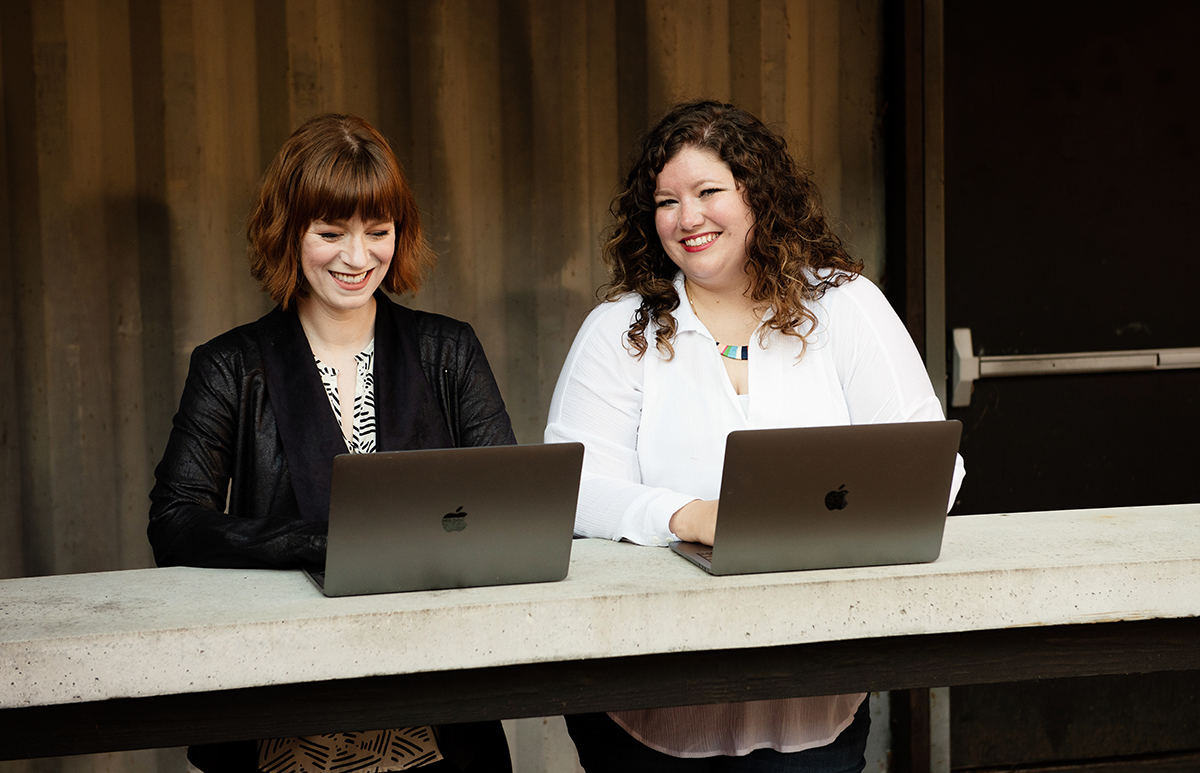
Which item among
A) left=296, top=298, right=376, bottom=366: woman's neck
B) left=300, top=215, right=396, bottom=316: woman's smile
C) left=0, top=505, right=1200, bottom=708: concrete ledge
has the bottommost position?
left=0, top=505, right=1200, bottom=708: concrete ledge

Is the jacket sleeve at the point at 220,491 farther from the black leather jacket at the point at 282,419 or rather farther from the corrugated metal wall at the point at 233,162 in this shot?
the corrugated metal wall at the point at 233,162

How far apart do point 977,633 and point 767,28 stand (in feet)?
6.92

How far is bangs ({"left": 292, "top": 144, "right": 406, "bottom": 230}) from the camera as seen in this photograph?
5.80 ft

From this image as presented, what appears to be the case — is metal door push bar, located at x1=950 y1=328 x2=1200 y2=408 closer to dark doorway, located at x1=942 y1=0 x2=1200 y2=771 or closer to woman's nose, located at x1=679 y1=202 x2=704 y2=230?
dark doorway, located at x1=942 y1=0 x2=1200 y2=771

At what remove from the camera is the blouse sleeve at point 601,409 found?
1808 millimetres

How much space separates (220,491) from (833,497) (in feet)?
3.19

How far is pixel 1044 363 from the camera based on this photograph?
10.4 feet

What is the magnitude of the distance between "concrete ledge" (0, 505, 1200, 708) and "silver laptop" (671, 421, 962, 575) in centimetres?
3

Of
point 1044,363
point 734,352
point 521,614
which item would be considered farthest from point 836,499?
point 1044,363

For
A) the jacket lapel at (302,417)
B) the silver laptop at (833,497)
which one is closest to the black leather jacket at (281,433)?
the jacket lapel at (302,417)

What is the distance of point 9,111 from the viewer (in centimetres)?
269

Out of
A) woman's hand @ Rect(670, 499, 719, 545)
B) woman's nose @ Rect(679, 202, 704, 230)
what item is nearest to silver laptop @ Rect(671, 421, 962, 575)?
woman's hand @ Rect(670, 499, 719, 545)

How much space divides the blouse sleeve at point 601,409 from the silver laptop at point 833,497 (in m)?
0.37

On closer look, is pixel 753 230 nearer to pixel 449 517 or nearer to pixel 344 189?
pixel 344 189
